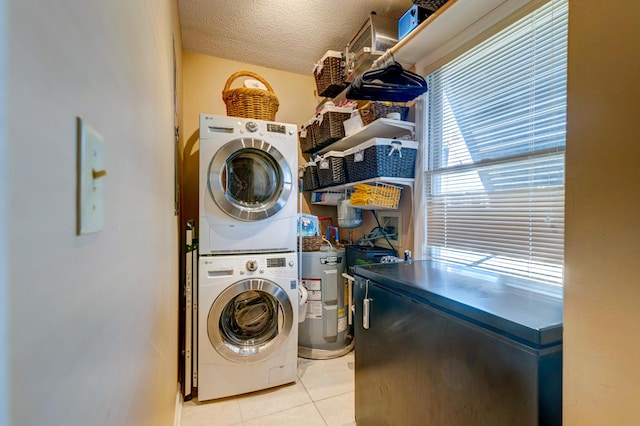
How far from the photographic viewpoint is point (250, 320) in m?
2.09

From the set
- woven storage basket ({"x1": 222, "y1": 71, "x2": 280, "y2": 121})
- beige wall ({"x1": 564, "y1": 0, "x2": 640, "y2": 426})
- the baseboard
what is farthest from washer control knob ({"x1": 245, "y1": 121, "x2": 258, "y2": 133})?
the baseboard

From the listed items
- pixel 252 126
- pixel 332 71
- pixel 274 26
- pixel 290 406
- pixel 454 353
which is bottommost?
pixel 290 406

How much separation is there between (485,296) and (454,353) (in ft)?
0.77

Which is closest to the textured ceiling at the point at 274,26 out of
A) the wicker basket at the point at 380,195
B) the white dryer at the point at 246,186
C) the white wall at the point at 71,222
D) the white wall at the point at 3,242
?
the white dryer at the point at 246,186

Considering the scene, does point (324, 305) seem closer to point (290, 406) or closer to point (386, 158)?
point (290, 406)

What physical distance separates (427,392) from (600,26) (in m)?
1.15

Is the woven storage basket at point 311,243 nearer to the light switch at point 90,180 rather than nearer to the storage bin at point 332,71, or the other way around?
the storage bin at point 332,71

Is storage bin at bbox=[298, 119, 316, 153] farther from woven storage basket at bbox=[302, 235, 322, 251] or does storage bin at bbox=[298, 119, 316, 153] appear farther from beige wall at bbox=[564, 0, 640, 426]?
beige wall at bbox=[564, 0, 640, 426]

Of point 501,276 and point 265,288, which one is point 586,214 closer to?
point 501,276

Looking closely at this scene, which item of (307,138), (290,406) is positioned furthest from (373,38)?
(290,406)

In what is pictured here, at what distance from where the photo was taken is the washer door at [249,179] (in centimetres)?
189

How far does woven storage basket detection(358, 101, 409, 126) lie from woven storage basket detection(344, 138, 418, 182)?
19cm

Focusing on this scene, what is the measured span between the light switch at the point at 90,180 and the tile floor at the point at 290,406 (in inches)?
70.4

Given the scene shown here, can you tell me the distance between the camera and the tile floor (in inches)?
66.9
